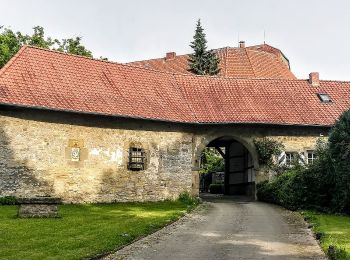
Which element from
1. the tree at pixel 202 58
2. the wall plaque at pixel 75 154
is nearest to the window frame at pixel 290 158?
the wall plaque at pixel 75 154

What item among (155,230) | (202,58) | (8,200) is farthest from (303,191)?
(202,58)

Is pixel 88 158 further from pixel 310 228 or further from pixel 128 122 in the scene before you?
pixel 310 228

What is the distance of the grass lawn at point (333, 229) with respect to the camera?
10.9 meters

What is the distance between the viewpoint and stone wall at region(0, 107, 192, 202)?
19.7 meters

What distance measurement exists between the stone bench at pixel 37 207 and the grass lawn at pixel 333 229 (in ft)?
25.4

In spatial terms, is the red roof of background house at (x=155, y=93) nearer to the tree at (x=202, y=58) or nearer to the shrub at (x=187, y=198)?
the shrub at (x=187, y=198)

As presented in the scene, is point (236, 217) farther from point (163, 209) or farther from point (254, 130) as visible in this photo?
point (254, 130)

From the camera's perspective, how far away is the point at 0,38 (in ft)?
101

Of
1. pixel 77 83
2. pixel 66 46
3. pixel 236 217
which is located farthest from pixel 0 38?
pixel 236 217

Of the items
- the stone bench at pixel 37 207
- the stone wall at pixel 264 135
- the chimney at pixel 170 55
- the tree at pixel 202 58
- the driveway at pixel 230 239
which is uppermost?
the chimney at pixel 170 55

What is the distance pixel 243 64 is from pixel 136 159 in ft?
70.0

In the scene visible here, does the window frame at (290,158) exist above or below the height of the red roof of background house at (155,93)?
Answer: below

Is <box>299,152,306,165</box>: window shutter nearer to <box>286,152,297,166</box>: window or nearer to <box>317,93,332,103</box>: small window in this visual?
<box>286,152,297,166</box>: window

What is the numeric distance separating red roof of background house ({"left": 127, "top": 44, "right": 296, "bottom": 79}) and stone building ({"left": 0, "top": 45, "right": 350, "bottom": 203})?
11854 millimetres
